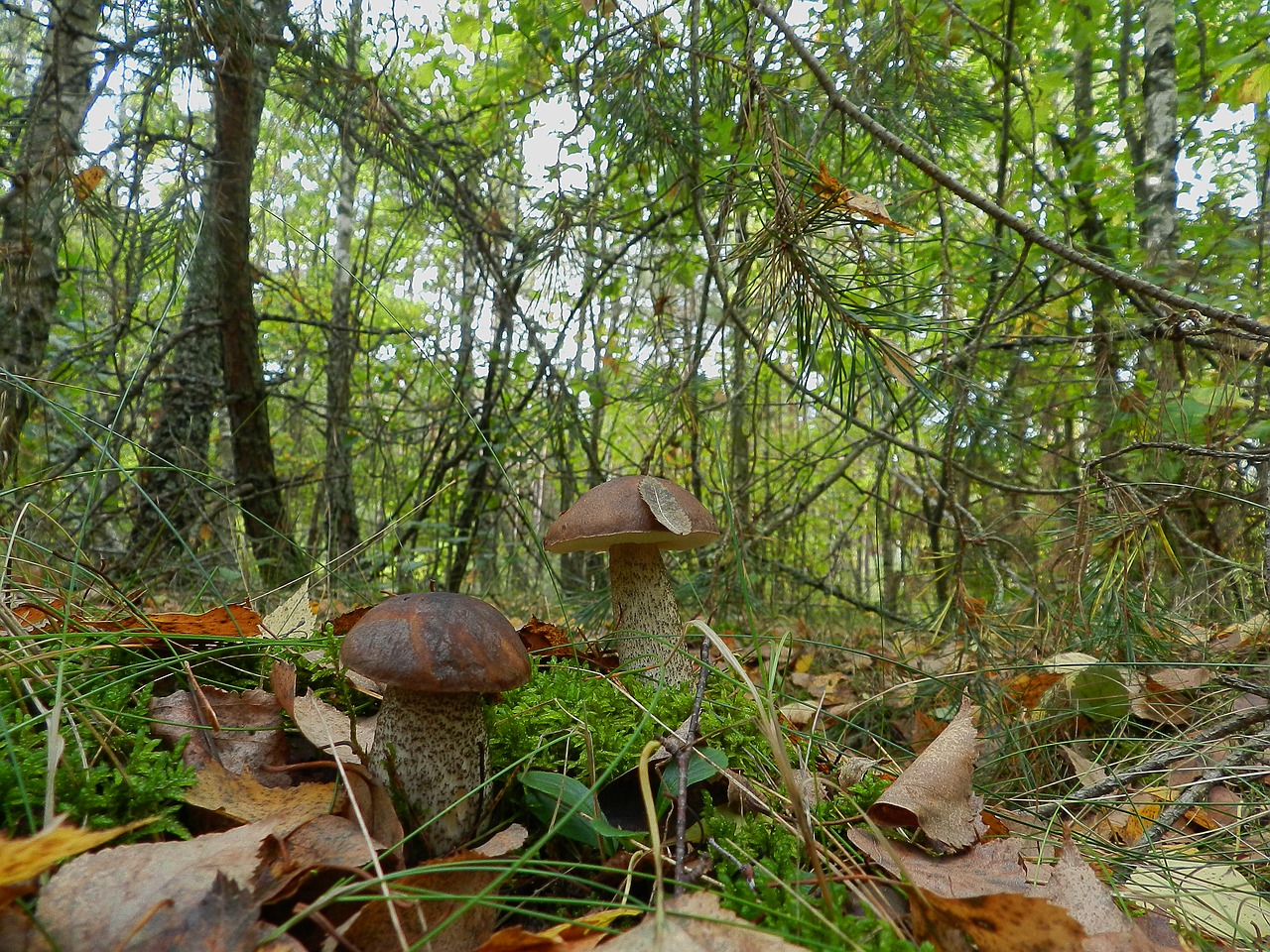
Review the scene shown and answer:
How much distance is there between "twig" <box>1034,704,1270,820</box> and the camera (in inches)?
58.8

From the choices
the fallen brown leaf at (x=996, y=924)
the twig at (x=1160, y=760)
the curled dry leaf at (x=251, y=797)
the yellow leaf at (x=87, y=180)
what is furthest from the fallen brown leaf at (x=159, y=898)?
the yellow leaf at (x=87, y=180)

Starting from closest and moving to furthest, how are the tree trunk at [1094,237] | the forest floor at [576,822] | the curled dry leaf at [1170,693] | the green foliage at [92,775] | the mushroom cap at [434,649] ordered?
the forest floor at [576,822] < the green foliage at [92,775] < the mushroom cap at [434,649] < the curled dry leaf at [1170,693] < the tree trunk at [1094,237]

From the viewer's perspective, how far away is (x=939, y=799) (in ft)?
4.08

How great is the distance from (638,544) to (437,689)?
3.75ft

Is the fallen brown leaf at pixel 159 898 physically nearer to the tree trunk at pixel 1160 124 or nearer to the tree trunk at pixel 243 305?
the tree trunk at pixel 243 305

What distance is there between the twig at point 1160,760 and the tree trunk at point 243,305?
3117 millimetres

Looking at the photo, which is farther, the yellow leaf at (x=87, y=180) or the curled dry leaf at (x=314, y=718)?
the yellow leaf at (x=87, y=180)

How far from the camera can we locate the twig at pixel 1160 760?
58.8 inches

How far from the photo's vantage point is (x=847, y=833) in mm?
1177

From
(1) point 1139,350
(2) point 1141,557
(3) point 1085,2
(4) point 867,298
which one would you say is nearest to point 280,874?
(4) point 867,298

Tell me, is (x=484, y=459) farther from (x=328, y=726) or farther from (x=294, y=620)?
(x=328, y=726)

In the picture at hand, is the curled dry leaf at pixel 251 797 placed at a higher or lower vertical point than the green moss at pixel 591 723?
higher

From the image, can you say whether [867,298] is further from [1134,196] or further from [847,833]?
[1134,196]

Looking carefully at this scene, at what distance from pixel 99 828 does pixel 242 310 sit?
3.77 metres
